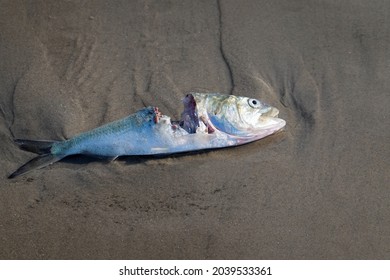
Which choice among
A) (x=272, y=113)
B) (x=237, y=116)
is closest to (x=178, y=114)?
(x=237, y=116)

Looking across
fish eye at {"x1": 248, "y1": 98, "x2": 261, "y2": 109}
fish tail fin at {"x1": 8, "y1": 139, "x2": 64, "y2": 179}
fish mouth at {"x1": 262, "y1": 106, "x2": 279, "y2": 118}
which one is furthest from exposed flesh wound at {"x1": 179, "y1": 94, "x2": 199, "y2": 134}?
fish tail fin at {"x1": 8, "y1": 139, "x2": 64, "y2": 179}

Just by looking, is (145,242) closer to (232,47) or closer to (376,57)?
(232,47)

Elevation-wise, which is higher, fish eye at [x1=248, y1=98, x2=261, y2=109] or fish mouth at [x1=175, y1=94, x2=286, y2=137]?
fish eye at [x1=248, y1=98, x2=261, y2=109]

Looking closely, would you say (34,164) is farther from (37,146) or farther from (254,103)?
(254,103)

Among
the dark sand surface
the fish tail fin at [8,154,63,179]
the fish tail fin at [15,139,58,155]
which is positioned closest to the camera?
the dark sand surface

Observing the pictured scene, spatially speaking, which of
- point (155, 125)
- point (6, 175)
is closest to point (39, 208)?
point (6, 175)

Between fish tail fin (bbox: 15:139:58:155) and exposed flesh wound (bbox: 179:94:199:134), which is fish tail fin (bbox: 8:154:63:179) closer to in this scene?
fish tail fin (bbox: 15:139:58:155)
